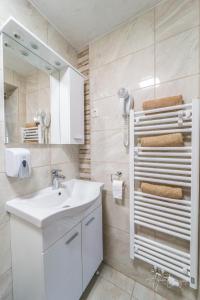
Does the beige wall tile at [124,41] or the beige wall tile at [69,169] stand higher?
the beige wall tile at [124,41]

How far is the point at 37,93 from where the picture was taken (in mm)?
1209

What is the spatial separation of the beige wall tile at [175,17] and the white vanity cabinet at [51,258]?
153cm

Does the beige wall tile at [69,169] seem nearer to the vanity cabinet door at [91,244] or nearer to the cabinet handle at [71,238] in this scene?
the vanity cabinet door at [91,244]

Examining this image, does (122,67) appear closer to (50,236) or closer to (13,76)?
(13,76)

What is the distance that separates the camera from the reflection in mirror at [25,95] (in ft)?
3.26

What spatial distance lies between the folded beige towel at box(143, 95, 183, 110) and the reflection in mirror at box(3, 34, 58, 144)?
33.7 inches

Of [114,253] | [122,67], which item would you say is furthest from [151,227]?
[122,67]

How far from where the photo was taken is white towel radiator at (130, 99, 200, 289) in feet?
3.14

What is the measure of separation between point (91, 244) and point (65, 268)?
12.9 inches

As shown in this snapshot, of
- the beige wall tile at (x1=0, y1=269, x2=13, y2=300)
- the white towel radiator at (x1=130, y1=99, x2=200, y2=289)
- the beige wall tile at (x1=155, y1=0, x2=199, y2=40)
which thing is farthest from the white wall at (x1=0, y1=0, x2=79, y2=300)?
the beige wall tile at (x1=155, y1=0, x2=199, y2=40)

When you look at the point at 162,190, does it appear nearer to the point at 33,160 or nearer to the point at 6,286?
the point at 33,160

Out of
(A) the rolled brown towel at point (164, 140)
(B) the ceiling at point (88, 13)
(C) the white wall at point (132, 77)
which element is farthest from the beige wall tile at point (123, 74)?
(A) the rolled brown towel at point (164, 140)

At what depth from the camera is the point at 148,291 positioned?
49.3 inches

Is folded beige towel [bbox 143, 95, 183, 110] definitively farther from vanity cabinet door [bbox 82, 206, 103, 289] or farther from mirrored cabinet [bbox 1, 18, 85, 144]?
vanity cabinet door [bbox 82, 206, 103, 289]
